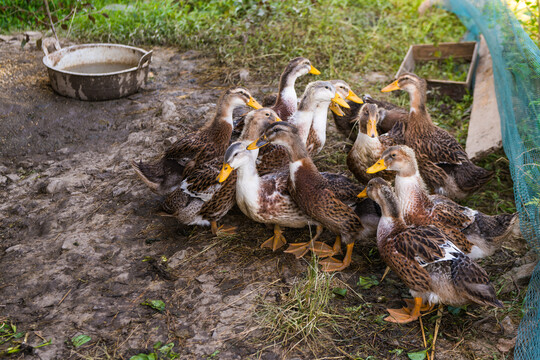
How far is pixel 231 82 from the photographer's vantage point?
22.4 ft

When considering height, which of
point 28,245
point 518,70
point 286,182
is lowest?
point 28,245

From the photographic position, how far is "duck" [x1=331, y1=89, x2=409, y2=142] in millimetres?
→ 4992

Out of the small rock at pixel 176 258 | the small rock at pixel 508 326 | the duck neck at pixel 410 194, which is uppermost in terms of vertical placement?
the duck neck at pixel 410 194

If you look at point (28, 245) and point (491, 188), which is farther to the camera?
point (491, 188)

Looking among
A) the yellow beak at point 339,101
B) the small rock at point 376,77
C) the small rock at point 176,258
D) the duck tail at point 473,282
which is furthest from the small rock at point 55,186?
the small rock at point 376,77

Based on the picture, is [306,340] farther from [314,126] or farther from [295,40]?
[295,40]

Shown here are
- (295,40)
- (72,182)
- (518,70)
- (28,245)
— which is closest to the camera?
(28,245)

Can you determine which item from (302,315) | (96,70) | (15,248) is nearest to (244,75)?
(96,70)

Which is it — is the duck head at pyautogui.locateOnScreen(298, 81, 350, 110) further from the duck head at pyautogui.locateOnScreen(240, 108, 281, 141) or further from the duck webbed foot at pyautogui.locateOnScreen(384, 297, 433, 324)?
the duck webbed foot at pyautogui.locateOnScreen(384, 297, 433, 324)

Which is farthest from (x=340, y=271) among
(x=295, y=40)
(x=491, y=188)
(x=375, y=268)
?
(x=295, y=40)

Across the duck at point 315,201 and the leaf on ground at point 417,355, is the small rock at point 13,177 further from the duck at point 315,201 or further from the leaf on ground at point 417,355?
the leaf on ground at point 417,355

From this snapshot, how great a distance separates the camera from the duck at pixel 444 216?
3654 mm

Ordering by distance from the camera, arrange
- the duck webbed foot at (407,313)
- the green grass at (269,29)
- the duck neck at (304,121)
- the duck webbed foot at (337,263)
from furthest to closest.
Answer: the green grass at (269,29), the duck neck at (304,121), the duck webbed foot at (337,263), the duck webbed foot at (407,313)

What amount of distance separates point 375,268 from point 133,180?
2.57 meters
